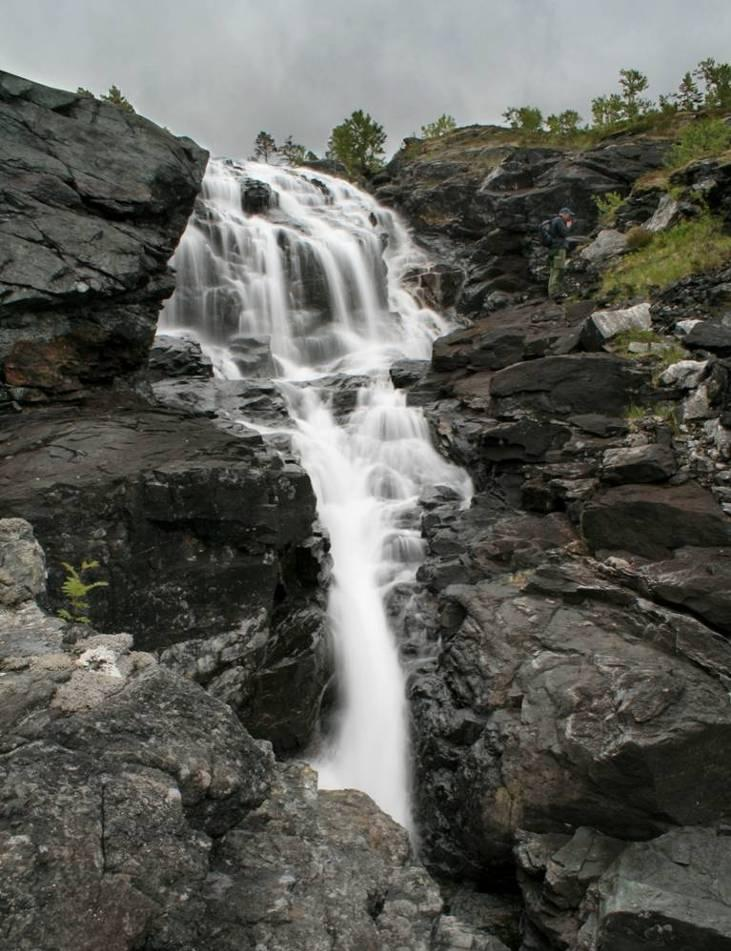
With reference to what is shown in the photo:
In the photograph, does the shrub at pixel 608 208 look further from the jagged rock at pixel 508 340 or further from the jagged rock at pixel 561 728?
the jagged rock at pixel 561 728

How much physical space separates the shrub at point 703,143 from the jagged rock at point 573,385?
9505 millimetres

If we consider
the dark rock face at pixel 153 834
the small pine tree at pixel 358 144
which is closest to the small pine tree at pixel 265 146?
the small pine tree at pixel 358 144

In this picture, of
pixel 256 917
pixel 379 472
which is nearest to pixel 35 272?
pixel 379 472

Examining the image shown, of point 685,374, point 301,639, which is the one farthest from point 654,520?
point 301,639

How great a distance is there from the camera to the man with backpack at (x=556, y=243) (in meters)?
17.9

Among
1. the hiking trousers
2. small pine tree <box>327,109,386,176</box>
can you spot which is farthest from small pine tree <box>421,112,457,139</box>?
the hiking trousers

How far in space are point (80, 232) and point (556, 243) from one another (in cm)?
1477

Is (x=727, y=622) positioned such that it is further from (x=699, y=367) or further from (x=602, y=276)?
(x=602, y=276)

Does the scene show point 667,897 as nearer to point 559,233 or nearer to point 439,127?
point 559,233

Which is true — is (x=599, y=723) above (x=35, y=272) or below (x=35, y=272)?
below

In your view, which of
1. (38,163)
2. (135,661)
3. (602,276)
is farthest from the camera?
(602,276)

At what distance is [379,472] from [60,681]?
397 inches

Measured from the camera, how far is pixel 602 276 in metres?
16.7

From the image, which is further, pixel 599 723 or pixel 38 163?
pixel 38 163
